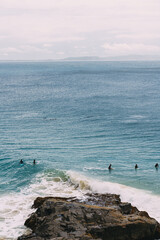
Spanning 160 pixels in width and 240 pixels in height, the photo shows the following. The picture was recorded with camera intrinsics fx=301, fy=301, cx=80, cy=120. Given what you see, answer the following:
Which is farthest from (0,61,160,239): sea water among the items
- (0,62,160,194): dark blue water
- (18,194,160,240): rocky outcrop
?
(18,194,160,240): rocky outcrop

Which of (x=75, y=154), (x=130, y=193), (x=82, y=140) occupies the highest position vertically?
(x=82, y=140)

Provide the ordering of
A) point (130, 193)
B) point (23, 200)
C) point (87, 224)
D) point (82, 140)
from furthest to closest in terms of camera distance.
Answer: point (82, 140), point (130, 193), point (23, 200), point (87, 224)

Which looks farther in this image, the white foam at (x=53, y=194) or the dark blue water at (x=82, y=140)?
the dark blue water at (x=82, y=140)

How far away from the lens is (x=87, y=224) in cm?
2859

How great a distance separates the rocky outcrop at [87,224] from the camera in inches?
1080

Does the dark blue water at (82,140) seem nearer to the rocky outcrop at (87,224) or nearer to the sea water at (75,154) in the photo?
the sea water at (75,154)

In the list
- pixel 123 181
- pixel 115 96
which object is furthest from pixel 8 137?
pixel 115 96

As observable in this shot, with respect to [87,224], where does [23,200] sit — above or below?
below

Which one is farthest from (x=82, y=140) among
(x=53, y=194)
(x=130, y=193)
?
(x=53, y=194)

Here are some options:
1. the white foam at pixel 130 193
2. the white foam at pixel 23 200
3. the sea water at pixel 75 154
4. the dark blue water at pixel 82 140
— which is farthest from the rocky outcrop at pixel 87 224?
the dark blue water at pixel 82 140

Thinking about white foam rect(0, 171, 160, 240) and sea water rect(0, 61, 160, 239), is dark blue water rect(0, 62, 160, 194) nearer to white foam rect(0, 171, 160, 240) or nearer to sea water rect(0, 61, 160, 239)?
sea water rect(0, 61, 160, 239)

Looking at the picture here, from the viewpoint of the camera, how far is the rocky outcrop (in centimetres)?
2744

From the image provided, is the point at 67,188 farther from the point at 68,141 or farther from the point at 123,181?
the point at 68,141

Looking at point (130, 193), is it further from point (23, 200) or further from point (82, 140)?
point (82, 140)
